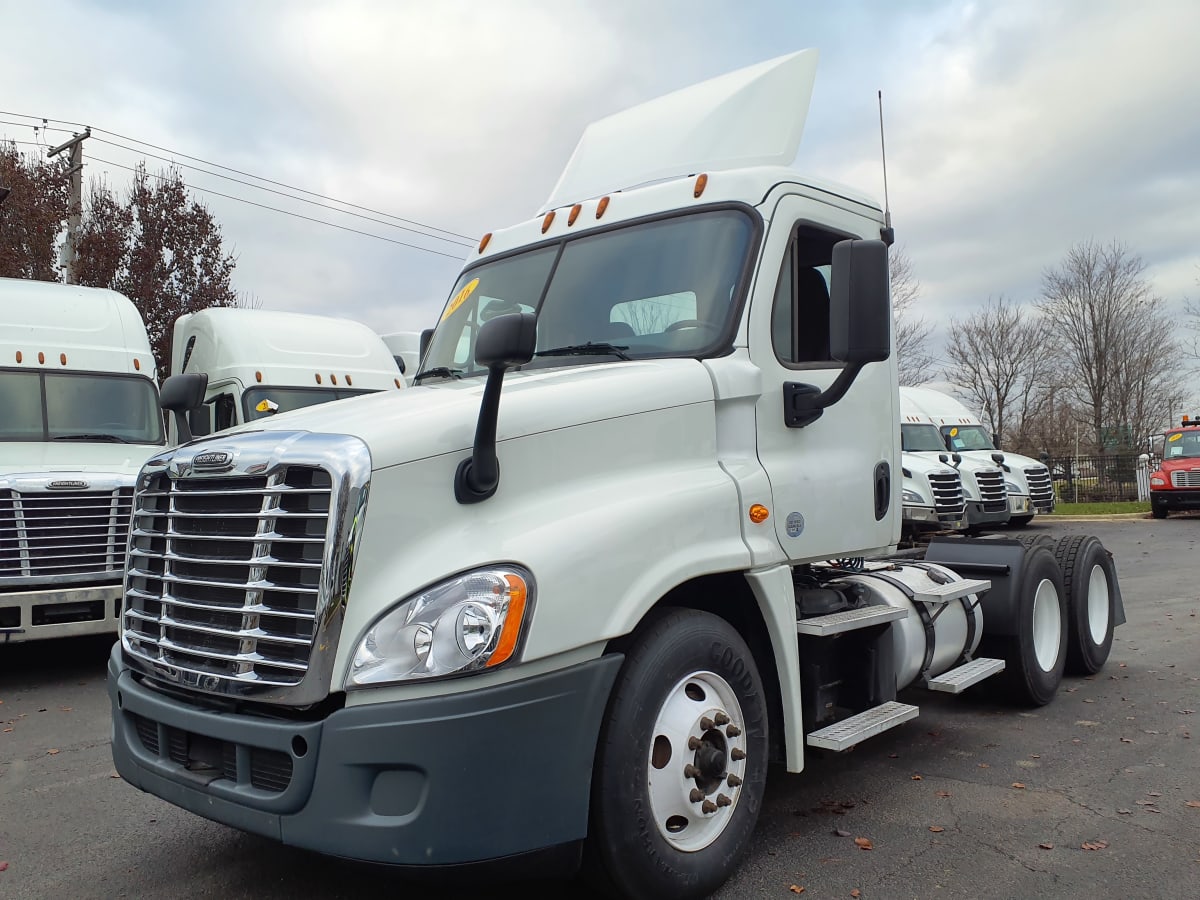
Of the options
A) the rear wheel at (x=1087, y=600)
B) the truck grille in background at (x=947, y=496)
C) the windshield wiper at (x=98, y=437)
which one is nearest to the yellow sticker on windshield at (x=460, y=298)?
the rear wheel at (x=1087, y=600)

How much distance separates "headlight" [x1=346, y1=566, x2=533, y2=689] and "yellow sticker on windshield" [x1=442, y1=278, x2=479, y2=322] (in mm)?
2504

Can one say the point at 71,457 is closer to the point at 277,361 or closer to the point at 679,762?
the point at 277,361

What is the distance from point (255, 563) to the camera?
3.08 m

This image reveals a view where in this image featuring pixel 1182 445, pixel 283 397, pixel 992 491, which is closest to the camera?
pixel 283 397

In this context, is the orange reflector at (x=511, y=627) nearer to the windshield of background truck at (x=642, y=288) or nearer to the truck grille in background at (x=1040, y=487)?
the windshield of background truck at (x=642, y=288)

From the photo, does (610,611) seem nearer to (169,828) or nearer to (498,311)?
(498,311)

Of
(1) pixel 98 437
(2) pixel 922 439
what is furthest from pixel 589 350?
(2) pixel 922 439

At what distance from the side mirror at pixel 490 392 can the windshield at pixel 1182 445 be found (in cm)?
2514

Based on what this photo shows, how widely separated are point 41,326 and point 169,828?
6.69 metres

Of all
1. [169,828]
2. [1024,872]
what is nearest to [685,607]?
[1024,872]

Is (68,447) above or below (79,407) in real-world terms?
below

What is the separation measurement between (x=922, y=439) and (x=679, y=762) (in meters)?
17.3

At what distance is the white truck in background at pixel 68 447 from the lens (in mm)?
7453

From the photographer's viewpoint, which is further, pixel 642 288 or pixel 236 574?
pixel 642 288
